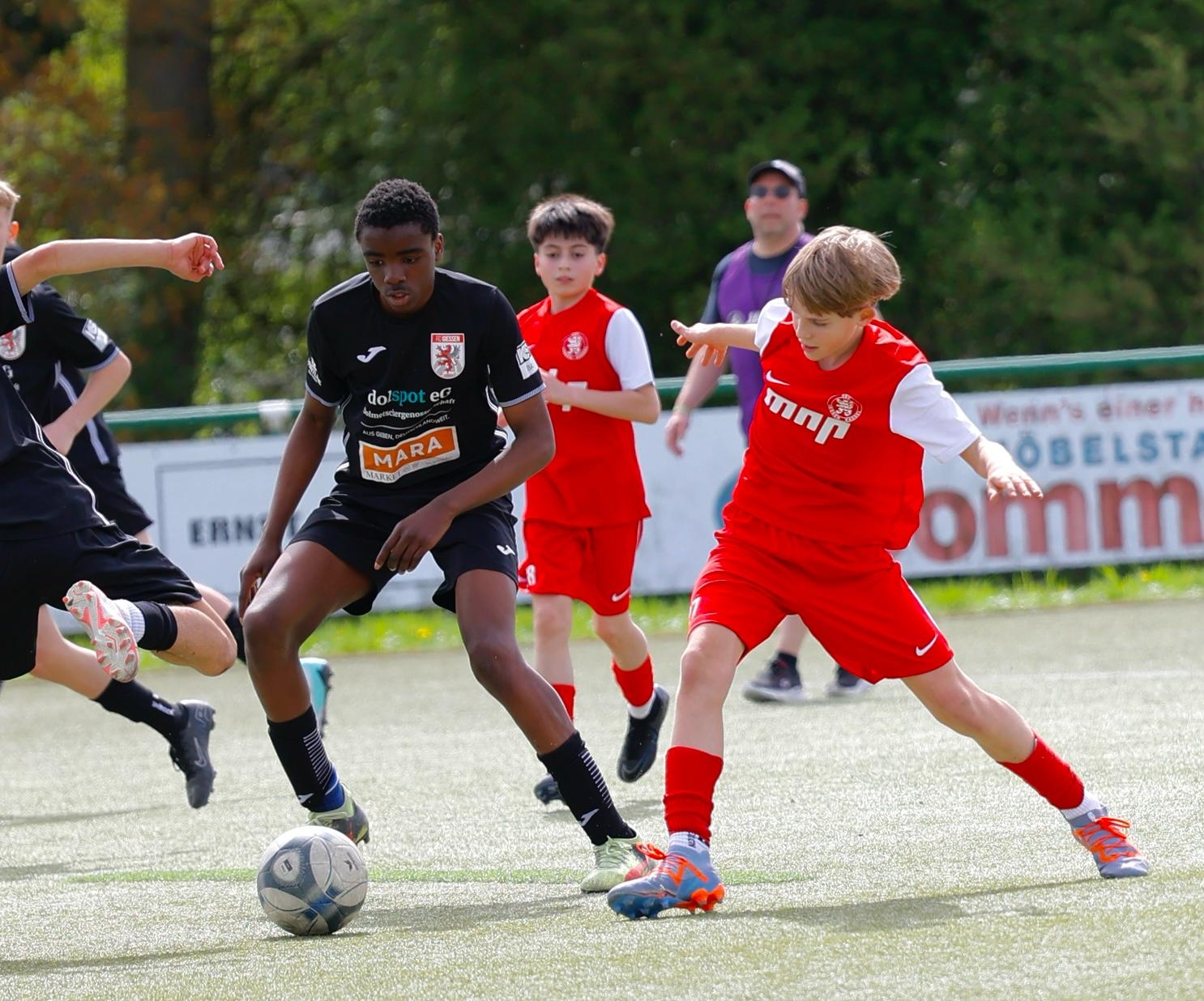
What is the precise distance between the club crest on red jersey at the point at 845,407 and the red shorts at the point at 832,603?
0.98 ft

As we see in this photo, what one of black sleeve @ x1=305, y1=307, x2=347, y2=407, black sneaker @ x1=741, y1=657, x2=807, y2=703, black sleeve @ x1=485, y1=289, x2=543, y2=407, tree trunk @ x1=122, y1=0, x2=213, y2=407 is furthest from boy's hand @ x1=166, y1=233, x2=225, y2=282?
tree trunk @ x1=122, y1=0, x2=213, y2=407

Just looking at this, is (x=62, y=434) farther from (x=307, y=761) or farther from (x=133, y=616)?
(x=307, y=761)

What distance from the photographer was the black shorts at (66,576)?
5.01 meters

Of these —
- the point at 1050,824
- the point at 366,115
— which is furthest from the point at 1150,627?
the point at 366,115

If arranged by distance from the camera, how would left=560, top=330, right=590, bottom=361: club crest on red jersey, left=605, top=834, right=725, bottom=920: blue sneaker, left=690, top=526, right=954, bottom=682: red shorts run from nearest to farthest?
left=605, top=834, right=725, bottom=920: blue sneaker → left=690, top=526, right=954, bottom=682: red shorts → left=560, top=330, right=590, bottom=361: club crest on red jersey

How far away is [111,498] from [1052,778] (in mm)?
4106

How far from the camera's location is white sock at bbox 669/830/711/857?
171 inches

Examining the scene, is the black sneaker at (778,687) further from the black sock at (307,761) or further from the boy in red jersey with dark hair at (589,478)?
the black sock at (307,761)

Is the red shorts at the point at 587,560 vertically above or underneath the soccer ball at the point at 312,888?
above

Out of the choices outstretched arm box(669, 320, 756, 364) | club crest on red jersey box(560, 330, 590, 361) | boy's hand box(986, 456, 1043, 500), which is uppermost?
outstretched arm box(669, 320, 756, 364)

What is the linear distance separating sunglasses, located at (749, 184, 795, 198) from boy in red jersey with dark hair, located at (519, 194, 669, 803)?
1841 millimetres

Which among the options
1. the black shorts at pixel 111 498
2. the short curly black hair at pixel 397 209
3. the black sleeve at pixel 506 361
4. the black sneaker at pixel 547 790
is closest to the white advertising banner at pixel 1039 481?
the black shorts at pixel 111 498

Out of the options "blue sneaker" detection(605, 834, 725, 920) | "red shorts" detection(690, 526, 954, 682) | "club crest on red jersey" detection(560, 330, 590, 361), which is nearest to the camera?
"blue sneaker" detection(605, 834, 725, 920)

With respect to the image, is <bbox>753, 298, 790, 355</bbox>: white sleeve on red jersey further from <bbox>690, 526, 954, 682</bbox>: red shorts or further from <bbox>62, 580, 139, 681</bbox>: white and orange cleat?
<bbox>62, 580, 139, 681</bbox>: white and orange cleat
